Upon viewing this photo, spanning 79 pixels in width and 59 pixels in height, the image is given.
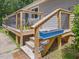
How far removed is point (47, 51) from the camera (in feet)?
26.7

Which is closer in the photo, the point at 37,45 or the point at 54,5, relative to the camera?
the point at 37,45

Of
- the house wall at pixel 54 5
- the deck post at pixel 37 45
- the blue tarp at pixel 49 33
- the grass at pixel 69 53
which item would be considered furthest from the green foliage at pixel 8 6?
the deck post at pixel 37 45

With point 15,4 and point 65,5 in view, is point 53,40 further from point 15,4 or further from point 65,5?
point 15,4

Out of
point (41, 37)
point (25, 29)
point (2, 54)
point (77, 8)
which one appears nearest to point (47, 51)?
point (41, 37)

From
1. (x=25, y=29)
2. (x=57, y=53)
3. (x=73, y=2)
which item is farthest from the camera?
(x=73, y=2)

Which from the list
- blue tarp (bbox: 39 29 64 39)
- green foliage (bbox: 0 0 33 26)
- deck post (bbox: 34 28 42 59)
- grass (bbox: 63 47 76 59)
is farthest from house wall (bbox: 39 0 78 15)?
green foliage (bbox: 0 0 33 26)

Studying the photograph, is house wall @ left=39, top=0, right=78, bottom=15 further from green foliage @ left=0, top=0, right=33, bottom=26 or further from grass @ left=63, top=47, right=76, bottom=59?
green foliage @ left=0, top=0, right=33, bottom=26

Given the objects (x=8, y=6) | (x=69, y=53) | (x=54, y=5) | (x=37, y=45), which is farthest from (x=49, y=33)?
(x=8, y=6)

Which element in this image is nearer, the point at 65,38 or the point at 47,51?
the point at 47,51

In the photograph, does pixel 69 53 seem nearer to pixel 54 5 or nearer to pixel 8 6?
pixel 54 5

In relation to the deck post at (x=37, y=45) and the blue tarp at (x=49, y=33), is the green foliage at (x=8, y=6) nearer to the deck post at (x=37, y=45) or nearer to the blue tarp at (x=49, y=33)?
the blue tarp at (x=49, y=33)

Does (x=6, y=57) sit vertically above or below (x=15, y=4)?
below

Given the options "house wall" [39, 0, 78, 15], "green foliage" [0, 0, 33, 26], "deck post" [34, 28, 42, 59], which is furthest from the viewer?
"green foliage" [0, 0, 33, 26]

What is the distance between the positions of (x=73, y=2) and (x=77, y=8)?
6.32m
